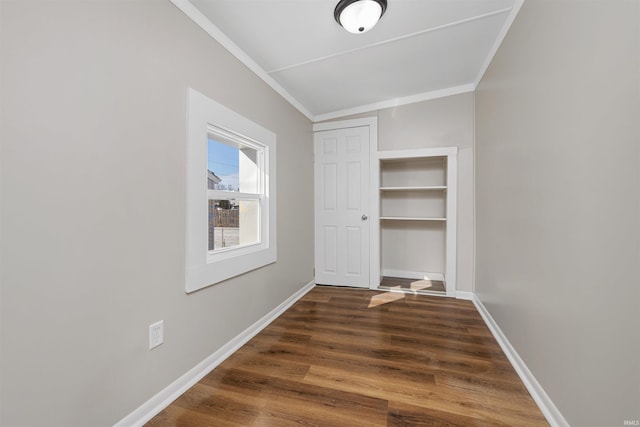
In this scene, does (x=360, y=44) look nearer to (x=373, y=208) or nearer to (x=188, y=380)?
(x=373, y=208)

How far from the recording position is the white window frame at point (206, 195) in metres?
1.67

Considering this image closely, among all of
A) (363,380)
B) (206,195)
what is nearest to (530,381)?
(363,380)

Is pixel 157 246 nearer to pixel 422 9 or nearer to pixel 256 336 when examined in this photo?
pixel 256 336

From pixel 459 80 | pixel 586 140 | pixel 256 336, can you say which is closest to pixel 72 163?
pixel 256 336

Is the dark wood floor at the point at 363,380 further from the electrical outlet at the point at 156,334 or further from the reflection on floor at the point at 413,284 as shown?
the reflection on floor at the point at 413,284

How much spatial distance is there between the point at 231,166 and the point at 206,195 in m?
0.49

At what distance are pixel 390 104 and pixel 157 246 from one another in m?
3.08

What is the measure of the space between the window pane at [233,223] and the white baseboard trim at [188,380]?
28.8 inches

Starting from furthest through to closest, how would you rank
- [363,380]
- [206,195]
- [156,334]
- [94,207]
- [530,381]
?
[206,195]
[363,380]
[530,381]
[156,334]
[94,207]

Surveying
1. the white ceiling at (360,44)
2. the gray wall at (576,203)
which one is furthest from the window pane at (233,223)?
the gray wall at (576,203)

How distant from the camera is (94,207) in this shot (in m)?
1.17

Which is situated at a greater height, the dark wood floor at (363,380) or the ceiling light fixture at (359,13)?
the ceiling light fixture at (359,13)

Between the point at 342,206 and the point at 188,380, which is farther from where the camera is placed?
the point at 342,206

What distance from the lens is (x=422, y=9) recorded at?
6.07 ft
